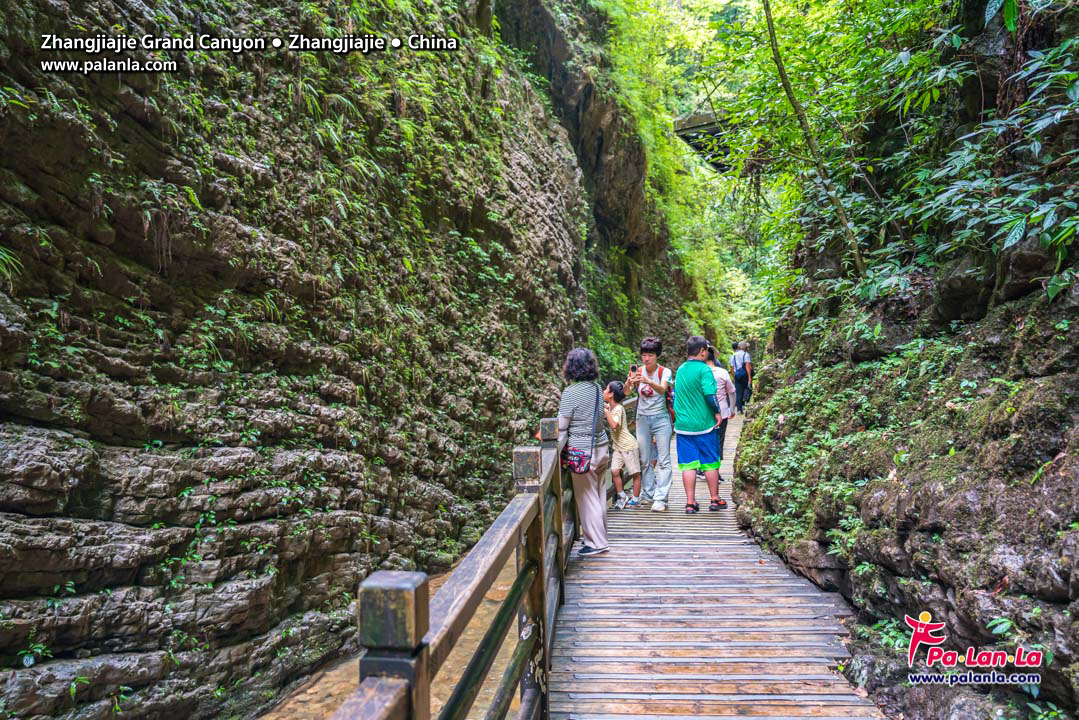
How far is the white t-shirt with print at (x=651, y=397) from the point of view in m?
6.63

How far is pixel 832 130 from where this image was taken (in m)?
5.77

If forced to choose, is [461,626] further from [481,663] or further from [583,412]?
[583,412]

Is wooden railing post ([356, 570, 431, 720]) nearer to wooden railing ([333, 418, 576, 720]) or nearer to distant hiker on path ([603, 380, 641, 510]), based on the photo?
wooden railing ([333, 418, 576, 720])

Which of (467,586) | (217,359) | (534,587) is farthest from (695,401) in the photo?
(467,586)

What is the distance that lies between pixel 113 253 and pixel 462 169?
4.90m

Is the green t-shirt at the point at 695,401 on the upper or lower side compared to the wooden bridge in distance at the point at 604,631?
upper

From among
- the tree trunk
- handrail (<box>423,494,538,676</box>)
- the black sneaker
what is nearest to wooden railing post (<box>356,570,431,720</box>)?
handrail (<box>423,494,538,676</box>)

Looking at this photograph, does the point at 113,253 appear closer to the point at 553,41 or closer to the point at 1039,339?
the point at 1039,339

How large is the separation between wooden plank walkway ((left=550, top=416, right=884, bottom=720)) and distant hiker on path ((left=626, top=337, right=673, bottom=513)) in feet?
4.80

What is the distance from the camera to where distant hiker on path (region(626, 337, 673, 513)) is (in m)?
6.61

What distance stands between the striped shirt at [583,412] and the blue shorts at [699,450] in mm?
1935

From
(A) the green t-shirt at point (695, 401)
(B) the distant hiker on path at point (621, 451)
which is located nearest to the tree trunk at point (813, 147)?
(A) the green t-shirt at point (695, 401)

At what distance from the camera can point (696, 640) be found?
3777mm

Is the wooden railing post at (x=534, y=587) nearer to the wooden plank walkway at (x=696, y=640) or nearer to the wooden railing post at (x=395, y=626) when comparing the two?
the wooden plank walkway at (x=696, y=640)
